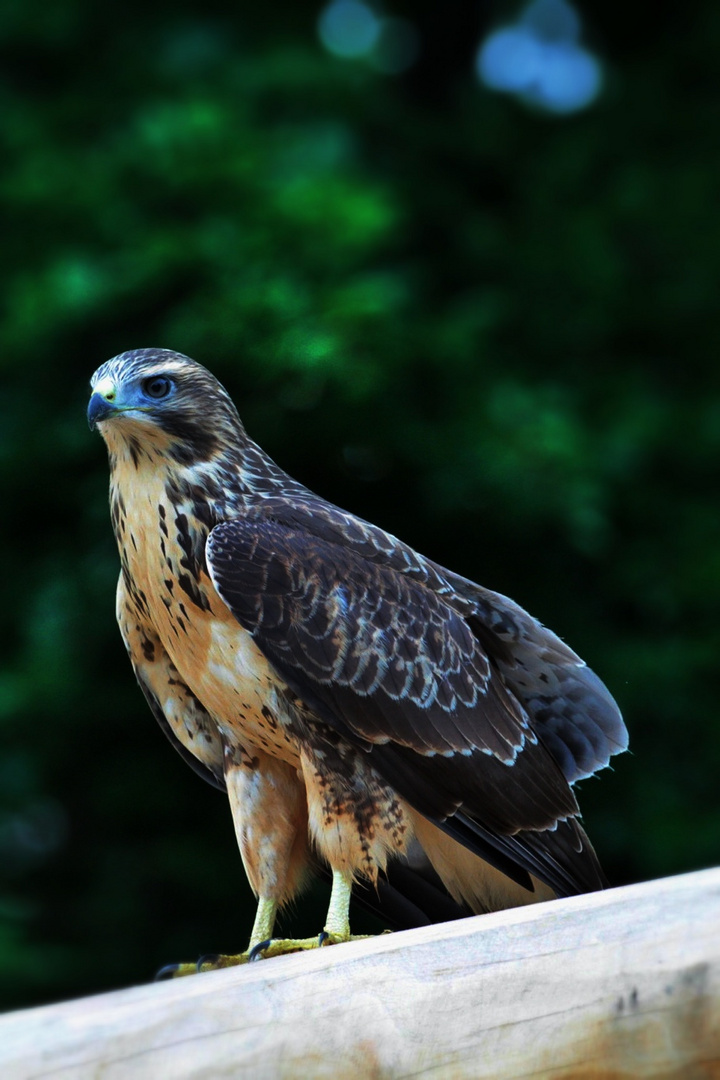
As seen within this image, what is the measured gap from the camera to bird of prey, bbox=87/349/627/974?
2.94 metres

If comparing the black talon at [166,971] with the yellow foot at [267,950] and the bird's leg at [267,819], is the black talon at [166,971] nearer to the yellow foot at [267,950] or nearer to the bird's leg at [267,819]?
the yellow foot at [267,950]

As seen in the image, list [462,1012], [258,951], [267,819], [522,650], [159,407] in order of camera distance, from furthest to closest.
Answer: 1. [522,650]
2. [267,819]
3. [159,407]
4. [258,951]
5. [462,1012]

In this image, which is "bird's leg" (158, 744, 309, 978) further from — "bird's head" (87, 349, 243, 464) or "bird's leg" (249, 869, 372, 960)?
"bird's head" (87, 349, 243, 464)

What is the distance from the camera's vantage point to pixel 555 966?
1.95m

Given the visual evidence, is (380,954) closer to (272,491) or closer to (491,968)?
(491,968)

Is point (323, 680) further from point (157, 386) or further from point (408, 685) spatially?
point (157, 386)

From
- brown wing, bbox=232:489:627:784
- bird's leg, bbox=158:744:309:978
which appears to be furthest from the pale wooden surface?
brown wing, bbox=232:489:627:784

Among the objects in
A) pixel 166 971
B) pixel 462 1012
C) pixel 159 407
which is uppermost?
pixel 159 407

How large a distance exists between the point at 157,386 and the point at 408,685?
91cm

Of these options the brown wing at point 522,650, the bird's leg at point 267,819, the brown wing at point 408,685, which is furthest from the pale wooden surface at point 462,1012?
the brown wing at point 522,650

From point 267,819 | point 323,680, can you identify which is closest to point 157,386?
point 323,680

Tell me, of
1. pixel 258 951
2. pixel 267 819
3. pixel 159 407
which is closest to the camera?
pixel 258 951

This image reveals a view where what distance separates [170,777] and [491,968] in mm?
2975

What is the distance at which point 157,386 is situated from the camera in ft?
10.2
